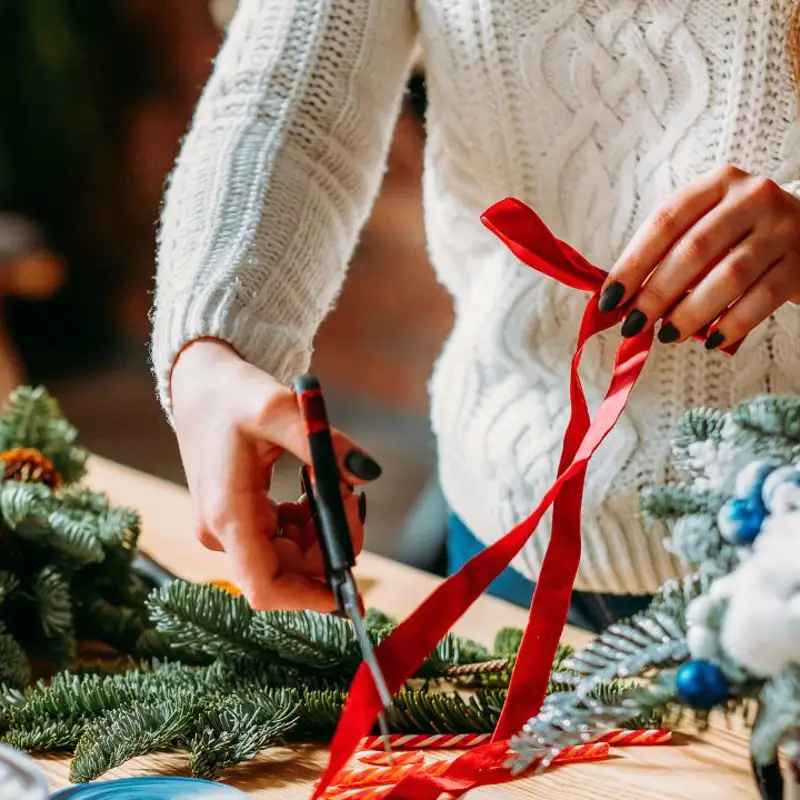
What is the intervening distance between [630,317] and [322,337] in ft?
7.05

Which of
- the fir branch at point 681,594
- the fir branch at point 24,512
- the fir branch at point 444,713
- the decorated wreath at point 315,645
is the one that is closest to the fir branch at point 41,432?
the decorated wreath at point 315,645

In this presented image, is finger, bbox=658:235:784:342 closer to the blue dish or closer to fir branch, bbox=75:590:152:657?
the blue dish

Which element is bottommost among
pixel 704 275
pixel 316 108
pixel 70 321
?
pixel 704 275

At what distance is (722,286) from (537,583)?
0.52 feet

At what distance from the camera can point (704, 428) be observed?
403mm

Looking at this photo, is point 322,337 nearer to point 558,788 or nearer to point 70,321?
point 70,321

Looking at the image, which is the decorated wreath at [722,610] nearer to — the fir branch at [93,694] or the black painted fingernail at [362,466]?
the black painted fingernail at [362,466]

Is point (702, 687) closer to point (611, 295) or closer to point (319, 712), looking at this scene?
point (611, 295)

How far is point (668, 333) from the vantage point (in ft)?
1.56

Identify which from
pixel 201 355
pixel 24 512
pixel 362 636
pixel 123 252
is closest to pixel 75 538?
pixel 24 512

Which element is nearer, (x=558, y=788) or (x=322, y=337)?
(x=558, y=788)

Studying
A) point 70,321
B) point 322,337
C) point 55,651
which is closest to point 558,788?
point 55,651

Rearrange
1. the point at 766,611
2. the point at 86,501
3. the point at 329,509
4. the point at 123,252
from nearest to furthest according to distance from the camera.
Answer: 1. the point at 766,611
2. the point at 329,509
3. the point at 86,501
4. the point at 123,252

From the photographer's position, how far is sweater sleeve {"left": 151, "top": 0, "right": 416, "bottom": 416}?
0.56 metres
